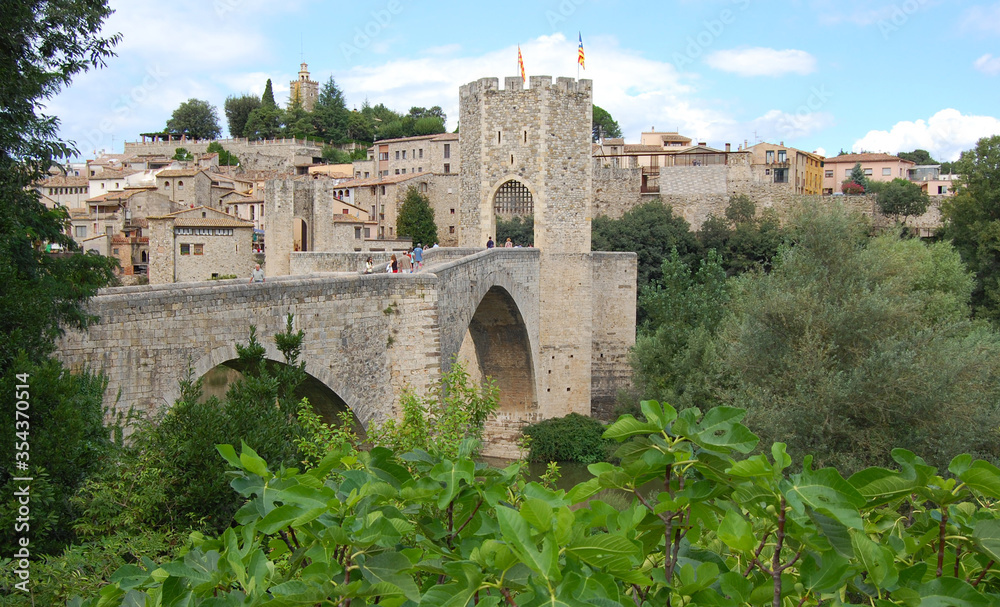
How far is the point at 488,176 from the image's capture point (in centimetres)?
2331

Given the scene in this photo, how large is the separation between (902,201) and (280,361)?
43.3 meters

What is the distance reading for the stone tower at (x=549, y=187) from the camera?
22750mm

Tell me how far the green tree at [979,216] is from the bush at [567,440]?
1567cm

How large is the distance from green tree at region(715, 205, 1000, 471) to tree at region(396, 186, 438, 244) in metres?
30.2

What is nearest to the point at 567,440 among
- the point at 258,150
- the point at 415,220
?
the point at 415,220

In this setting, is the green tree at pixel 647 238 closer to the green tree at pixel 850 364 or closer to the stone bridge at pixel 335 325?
the stone bridge at pixel 335 325

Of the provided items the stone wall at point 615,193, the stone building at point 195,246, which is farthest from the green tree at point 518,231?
the stone building at point 195,246

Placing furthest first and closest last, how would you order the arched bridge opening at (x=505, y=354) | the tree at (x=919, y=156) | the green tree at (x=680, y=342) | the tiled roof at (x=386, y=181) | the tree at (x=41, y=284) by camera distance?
1. the tree at (x=919, y=156)
2. the tiled roof at (x=386, y=181)
3. the arched bridge opening at (x=505, y=354)
4. the green tree at (x=680, y=342)
5. the tree at (x=41, y=284)

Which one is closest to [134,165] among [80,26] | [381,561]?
[80,26]

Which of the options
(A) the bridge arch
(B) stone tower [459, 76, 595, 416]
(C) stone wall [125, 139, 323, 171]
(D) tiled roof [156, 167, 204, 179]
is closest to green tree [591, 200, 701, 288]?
(B) stone tower [459, 76, 595, 416]

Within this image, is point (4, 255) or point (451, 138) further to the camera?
point (451, 138)

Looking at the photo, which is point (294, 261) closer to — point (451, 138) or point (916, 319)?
point (916, 319)

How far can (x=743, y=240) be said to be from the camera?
3950 centimetres

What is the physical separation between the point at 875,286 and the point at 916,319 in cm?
92
